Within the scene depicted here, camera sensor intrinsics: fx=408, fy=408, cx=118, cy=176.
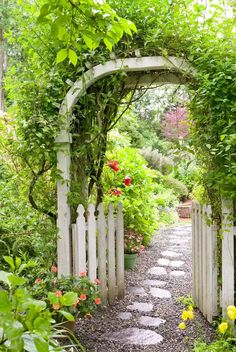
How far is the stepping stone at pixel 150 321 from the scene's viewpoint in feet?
10.5

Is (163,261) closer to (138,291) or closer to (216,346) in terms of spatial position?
(138,291)

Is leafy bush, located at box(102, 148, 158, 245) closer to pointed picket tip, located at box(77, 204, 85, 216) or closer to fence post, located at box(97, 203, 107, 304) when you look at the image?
fence post, located at box(97, 203, 107, 304)

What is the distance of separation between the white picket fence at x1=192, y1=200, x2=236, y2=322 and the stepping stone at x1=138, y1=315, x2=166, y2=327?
363 millimetres

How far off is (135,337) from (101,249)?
0.82 meters

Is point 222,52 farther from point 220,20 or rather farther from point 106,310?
point 106,310

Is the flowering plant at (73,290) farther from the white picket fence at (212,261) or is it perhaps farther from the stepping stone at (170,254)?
the stepping stone at (170,254)

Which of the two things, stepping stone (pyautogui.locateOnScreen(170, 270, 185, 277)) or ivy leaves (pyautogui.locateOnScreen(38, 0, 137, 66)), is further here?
stepping stone (pyautogui.locateOnScreen(170, 270, 185, 277))

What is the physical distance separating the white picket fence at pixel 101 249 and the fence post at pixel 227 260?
105 centimetres

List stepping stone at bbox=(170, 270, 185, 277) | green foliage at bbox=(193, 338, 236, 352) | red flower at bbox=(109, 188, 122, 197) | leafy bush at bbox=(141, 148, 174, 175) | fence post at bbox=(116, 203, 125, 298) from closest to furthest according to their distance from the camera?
1. green foliage at bbox=(193, 338, 236, 352)
2. fence post at bbox=(116, 203, 125, 298)
3. stepping stone at bbox=(170, 270, 185, 277)
4. red flower at bbox=(109, 188, 122, 197)
5. leafy bush at bbox=(141, 148, 174, 175)

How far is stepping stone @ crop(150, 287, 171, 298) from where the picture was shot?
389cm

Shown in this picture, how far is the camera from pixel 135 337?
2.98 m

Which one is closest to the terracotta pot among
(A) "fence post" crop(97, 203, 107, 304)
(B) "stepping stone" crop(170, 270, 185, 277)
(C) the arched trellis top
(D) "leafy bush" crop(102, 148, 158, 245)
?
(D) "leafy bush" crop(102, 148, 158, 245)

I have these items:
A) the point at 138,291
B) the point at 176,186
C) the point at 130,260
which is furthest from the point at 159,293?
the point at 176,186

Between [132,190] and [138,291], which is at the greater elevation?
[132,190]
